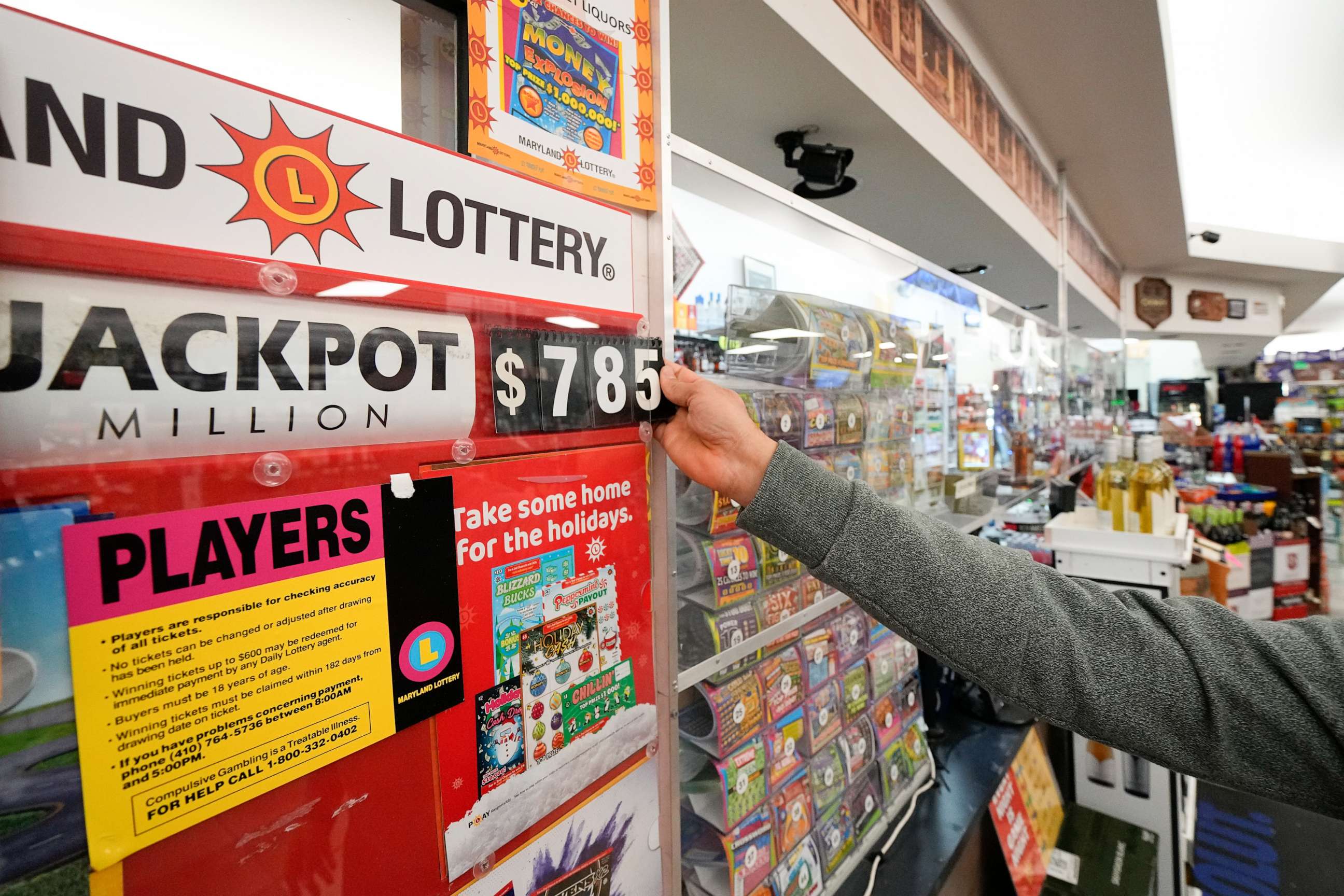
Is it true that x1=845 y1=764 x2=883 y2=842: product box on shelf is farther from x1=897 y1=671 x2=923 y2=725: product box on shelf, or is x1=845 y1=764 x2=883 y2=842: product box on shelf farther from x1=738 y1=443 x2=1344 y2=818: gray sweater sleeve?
x1=738 y1=443 x2=1344 y2=818: gray sweater sleeve

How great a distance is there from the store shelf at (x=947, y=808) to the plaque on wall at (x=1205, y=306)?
25.7 ft

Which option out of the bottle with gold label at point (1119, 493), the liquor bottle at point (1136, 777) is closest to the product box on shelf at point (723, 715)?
the liquor bottle at point (1136, 777)

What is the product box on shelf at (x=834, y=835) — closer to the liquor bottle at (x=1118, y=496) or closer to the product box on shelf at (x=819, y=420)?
the product box on shelf at (x=819, y=420)

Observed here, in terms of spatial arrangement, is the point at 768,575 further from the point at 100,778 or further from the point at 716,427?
the point at 100,778

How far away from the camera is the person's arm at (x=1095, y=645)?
0.70 m

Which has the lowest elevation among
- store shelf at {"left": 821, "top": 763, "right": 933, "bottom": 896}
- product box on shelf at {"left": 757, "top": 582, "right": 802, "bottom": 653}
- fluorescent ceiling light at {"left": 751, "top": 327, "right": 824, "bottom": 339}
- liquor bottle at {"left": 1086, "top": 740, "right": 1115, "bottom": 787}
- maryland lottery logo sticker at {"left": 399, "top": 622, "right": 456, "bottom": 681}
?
liquor bottle at {"left": 1086, "top": 740, "right": 1115, "bottom": 787}

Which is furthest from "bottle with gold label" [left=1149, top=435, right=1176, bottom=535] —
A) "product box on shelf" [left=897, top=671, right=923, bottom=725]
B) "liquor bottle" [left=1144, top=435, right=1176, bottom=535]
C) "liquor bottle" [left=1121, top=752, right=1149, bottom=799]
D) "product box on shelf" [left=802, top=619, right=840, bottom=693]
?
"product box on shelf" [left=802, top=619, right=840, bottom=693]

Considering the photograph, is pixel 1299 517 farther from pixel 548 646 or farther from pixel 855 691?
pixel 548 646

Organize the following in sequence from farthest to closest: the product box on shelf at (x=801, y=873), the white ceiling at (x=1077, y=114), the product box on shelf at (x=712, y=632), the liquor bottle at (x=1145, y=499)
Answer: the liquor bottle at (x=1145, y=499) < the white ceiling at (x=1077, y=114) < the product box on shelf at (x=801, y=873) < the product box on shelf at (x=712, y=632)

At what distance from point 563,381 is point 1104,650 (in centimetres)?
76

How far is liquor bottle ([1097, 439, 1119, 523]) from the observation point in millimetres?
2322

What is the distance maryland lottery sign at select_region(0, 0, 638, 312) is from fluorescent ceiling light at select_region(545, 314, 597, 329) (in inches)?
1.6

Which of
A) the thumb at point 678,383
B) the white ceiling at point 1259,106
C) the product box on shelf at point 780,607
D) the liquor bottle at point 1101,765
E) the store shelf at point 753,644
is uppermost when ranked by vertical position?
the white ceiling at point 1259,106

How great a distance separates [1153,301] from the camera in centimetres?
702
